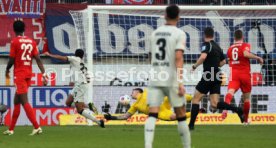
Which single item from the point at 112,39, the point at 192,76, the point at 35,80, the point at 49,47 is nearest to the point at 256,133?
the point at 192,76

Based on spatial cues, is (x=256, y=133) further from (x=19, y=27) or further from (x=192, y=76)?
(x=192, y=76)

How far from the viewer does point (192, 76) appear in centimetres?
2256

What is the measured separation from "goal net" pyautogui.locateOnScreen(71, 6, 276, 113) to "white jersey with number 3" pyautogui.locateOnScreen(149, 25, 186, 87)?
10.4 metres

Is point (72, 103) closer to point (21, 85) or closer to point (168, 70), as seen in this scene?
point (21, 85)

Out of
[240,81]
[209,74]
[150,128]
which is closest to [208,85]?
[209,74]

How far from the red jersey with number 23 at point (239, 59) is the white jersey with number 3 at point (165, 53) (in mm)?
6561

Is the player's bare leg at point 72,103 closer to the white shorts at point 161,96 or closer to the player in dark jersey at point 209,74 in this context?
the player in dark jersey at point 209,74

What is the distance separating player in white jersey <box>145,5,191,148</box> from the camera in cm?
1012

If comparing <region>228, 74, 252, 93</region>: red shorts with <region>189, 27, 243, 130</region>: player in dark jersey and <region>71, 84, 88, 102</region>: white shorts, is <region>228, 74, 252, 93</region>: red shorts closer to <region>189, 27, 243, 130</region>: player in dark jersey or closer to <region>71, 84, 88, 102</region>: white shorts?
<region>189, 27, 243, 130</region>: player in dark jersey

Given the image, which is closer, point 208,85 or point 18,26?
point 18,26

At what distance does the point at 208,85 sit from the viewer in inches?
624

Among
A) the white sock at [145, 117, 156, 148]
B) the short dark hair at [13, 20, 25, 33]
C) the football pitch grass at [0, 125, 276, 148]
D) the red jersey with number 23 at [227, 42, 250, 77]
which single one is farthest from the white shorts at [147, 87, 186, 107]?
the red jersey with number 23 at [227, 42, 250, 77]

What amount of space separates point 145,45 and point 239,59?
6983mm

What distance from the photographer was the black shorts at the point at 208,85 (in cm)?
1577
